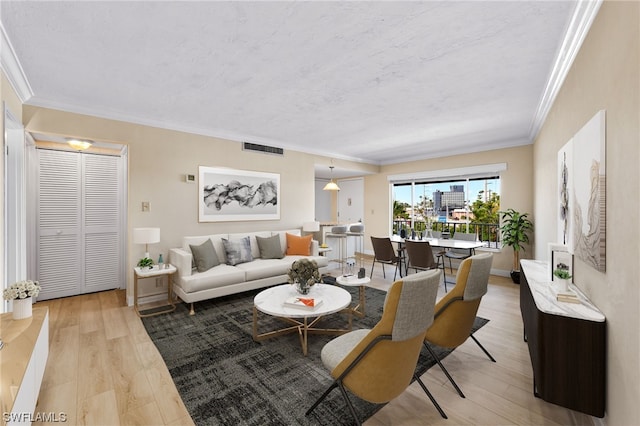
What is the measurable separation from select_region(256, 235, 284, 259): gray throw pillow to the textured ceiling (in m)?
1.94

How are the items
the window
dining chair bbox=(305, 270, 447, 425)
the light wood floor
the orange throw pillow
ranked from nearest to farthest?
1. dining chair bbox=(305, 270, 447, 425)
2. the light wood floor
3. the orange throw pillow
4. the window

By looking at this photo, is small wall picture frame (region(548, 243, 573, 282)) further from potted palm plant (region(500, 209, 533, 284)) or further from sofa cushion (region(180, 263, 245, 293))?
sofa cushion (region(180, 263, 245, 293))

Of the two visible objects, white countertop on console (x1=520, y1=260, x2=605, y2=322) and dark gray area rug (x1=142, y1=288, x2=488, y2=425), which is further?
dark gray area rug (x1=142, y1=288, x2=488, y2=425)

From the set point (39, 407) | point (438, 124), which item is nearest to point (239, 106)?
point (438, 124)

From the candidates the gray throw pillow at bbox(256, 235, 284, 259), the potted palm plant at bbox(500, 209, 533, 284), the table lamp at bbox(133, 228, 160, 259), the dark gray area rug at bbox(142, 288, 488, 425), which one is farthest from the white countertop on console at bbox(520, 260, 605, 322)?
the table lamp at bbox(133, 228, 160, 259)

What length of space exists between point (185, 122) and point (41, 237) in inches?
103

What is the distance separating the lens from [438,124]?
4.40 metres

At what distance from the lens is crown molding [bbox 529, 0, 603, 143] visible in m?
1.78

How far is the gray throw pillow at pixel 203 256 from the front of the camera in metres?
4.06

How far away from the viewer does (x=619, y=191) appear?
4.80ft

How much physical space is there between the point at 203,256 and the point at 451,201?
550cm

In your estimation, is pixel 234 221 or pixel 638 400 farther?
pixel 234 221

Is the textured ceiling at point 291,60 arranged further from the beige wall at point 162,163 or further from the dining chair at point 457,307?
the dining chair at point 457,307

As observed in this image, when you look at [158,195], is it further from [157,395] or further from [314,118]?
[157,395]
